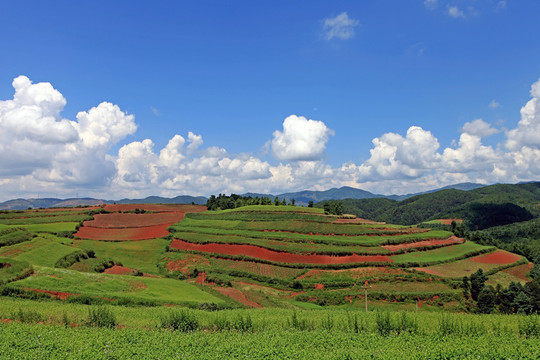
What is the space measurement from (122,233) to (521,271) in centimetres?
10772

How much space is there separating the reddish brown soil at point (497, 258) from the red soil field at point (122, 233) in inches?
3466

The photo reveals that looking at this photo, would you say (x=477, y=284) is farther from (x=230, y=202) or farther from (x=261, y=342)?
(x=230, y=202)

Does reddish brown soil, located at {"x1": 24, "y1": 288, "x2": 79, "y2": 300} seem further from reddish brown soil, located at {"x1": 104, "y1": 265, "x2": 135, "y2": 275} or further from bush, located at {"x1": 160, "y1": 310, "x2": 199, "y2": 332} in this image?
reddish brown soil, located at {"x1": 104, "y1": 265, "x2": 135, "y2": 275}

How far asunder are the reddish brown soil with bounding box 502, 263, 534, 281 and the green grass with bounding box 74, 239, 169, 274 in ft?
267

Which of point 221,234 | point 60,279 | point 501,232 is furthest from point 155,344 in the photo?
point 501,232

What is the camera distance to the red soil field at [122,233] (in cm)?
10137

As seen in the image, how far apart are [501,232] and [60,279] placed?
19886 cm

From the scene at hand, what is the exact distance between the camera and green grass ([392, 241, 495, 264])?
82750 millimetres

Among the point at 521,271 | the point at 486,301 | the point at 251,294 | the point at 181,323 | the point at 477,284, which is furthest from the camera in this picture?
the point at 521,271

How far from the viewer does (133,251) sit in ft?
304

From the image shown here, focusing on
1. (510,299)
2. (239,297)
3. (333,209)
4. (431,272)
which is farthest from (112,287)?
(333,209)

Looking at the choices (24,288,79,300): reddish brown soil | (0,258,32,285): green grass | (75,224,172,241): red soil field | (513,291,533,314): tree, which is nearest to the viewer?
(24,288,79,300): reddish brown soil

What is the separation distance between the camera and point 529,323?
1001 inches

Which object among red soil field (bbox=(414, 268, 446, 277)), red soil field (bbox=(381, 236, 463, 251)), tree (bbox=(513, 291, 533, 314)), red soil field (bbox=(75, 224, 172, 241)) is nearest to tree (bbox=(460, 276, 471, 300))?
red soil field (bbox=(414, 268, 446, 277))
